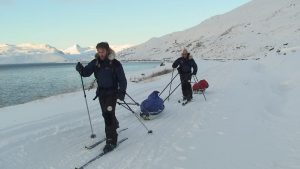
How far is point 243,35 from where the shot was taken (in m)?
104

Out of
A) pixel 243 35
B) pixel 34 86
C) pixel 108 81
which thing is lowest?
pixel 243 35

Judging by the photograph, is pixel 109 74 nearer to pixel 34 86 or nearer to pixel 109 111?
pixel 109 111

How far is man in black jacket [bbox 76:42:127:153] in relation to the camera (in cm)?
944

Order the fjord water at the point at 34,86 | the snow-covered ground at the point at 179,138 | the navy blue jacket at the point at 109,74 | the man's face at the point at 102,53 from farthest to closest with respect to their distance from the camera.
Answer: the fjord water at the point at 34,86, the navy blue jacket at the point at 109,74, the man's face at the point at 102,53, the snow-covered ground at the point at 179,138

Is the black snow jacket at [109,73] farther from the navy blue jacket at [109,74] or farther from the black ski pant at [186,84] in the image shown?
the black ski pant at [186,84]

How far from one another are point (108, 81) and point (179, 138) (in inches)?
93.7

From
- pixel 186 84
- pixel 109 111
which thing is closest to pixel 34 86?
pixel 186 84

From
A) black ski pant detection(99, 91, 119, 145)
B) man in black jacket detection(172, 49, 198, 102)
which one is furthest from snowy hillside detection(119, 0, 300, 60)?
black ski pant detection(99, 91, 119, 145)

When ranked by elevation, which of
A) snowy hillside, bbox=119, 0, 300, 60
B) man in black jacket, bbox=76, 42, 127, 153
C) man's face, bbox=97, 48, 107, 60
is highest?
man's face, bbox=97, 48, 107, 60

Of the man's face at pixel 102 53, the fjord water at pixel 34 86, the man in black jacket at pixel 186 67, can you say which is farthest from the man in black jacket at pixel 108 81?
the fjord water at pixel 34 86

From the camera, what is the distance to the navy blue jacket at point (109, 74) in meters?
9.48

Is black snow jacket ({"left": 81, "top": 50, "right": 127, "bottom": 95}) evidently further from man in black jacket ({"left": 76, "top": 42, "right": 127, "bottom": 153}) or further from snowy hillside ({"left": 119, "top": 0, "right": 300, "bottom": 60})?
snowy hillside ({"left": 119, "top": 0, "right": 300, "bottom": 60})

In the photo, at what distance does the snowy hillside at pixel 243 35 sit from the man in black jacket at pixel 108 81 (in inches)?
1991

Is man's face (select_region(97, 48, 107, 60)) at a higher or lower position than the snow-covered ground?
higher
